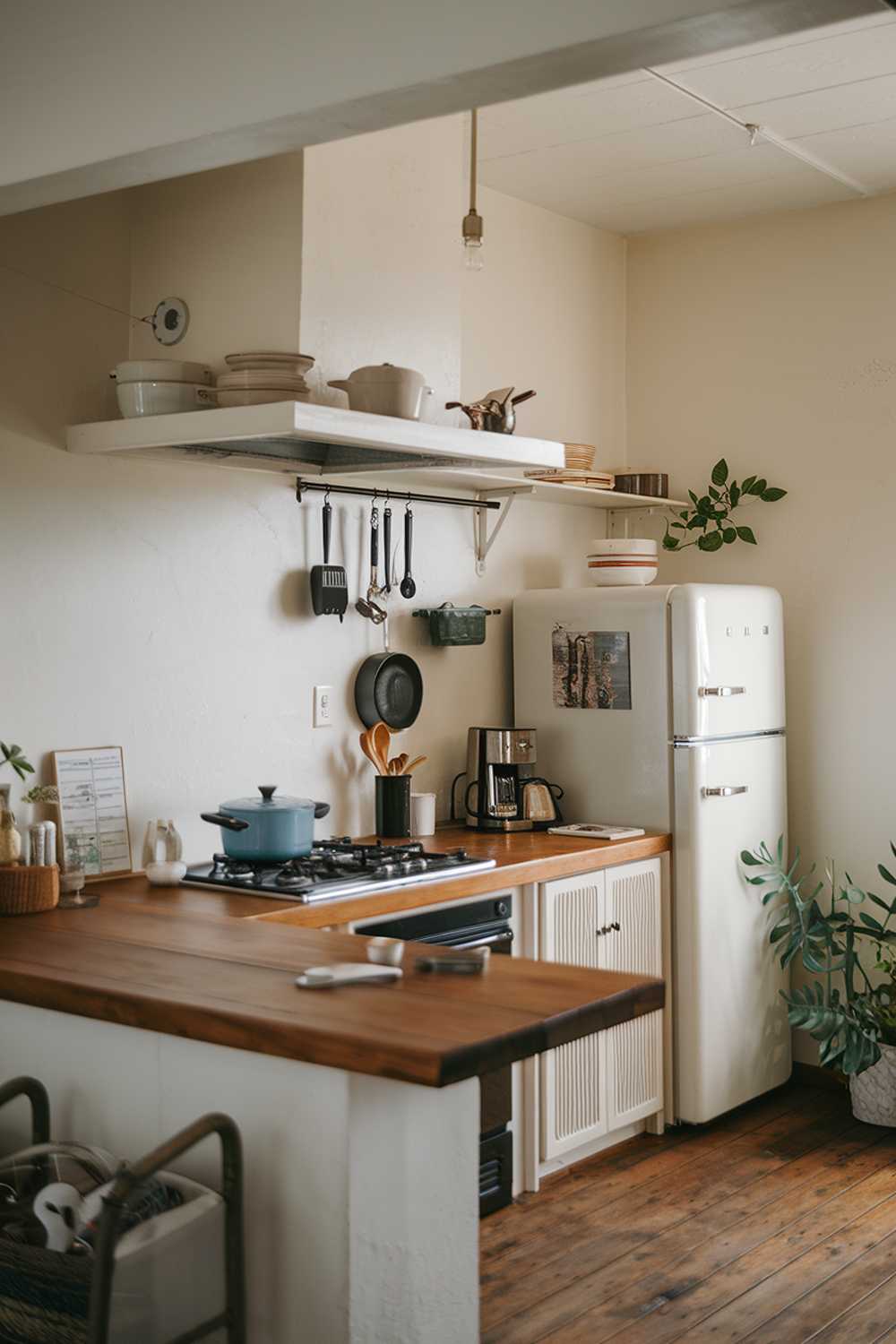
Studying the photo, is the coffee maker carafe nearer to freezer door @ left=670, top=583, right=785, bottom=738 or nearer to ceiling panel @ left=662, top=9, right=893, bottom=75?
freezer door @ left=670, top=583, right=785, bottom=738

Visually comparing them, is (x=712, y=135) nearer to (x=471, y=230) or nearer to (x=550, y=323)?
(x=550, y=323)

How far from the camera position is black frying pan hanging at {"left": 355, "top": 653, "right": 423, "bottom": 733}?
4.01m

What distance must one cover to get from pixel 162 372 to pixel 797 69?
5.65 ft

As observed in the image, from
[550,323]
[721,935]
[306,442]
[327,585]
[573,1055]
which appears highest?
[550,323]

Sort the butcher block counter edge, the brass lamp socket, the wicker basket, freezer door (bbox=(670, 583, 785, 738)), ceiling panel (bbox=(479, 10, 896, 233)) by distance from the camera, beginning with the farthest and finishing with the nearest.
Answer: freezer door (bbox=(670, 583, 785, 738)), ceiling panel (bbox=(479, 10, 896, 233)), the brass lamp socket, the butcher block counter edge, the wicker basket

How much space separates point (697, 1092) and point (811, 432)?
2103mm

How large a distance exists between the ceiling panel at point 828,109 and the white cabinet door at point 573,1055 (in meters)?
2.08

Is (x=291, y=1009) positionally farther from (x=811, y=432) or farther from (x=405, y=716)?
Answer: (x=811, y=432)

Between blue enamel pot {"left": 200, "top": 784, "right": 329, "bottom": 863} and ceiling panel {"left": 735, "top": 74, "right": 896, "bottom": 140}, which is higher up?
ceiling panel {"left": 735, "top": 74, "right": 896, "bottom": 140}

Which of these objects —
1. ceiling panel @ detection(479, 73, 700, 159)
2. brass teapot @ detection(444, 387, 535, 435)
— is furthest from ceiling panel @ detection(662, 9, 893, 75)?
brass teapot @ detection(444, 387, 535, 435)

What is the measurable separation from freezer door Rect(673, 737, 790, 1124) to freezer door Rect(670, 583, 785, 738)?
81 millimetres

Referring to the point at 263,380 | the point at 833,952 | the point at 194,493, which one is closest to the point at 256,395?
the point at 263,380

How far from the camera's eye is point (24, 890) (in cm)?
291

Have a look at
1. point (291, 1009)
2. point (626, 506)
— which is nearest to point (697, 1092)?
point (626, 506)
